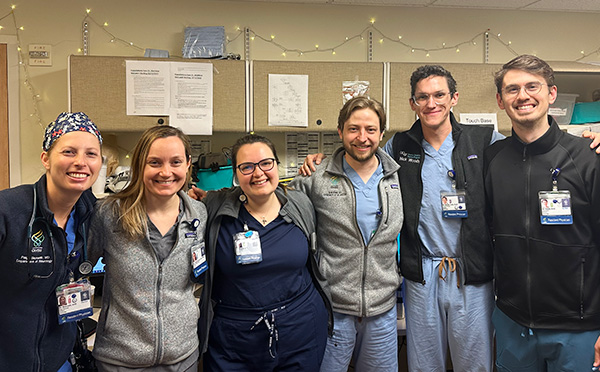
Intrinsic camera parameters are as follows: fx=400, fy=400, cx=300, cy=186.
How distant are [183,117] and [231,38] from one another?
832mm

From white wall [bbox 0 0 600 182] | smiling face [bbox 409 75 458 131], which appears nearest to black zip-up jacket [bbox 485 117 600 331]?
smiling face [bbox 409 75 458 131]

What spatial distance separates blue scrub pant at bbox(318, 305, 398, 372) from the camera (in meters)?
1.66

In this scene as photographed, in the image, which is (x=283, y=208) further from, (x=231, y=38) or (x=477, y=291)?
(x=231, y=38)

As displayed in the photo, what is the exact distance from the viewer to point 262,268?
1.46 metres

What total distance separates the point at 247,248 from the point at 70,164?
63cm

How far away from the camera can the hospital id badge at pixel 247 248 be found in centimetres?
144

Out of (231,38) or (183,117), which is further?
(231,38)

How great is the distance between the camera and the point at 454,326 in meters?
1.67

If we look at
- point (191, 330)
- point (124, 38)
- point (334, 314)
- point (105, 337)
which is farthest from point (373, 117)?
point (124, 38)

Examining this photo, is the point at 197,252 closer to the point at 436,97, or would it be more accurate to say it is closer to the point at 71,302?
the point at 71,302

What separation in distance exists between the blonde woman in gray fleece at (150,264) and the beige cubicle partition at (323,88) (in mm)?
1201

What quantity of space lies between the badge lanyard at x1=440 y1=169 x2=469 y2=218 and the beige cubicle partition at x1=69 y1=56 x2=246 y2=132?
142 cm

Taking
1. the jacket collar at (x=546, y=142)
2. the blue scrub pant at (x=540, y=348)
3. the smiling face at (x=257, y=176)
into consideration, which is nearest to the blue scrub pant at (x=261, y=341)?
the smiling face at (x=257, y=176)

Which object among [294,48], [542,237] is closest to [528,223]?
[542,237]
